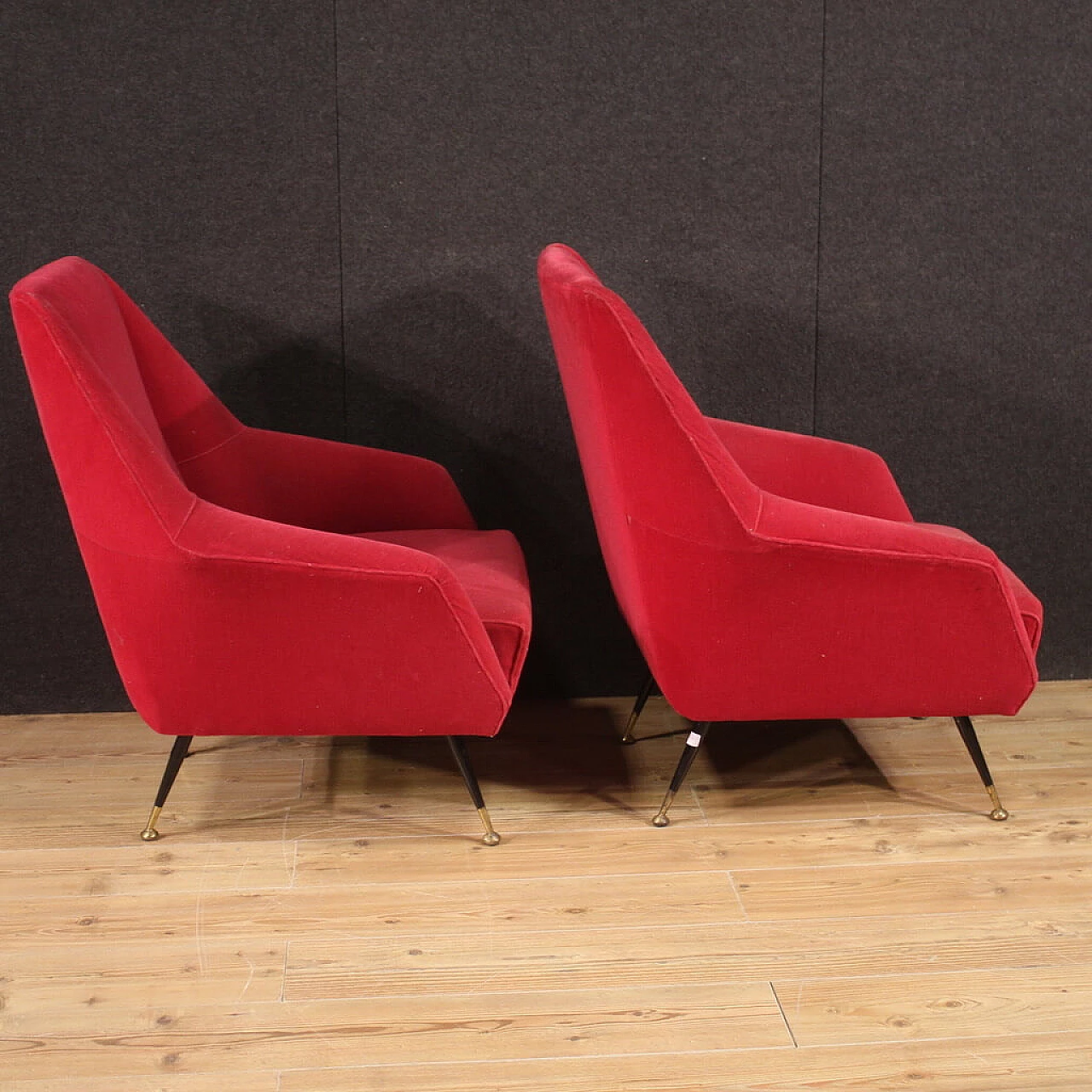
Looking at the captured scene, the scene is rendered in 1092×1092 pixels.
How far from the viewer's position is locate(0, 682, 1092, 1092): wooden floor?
1.76m

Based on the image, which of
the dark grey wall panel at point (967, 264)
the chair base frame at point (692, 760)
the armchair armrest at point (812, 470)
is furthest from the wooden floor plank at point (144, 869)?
the dark grey wall panel at point (967, 264)

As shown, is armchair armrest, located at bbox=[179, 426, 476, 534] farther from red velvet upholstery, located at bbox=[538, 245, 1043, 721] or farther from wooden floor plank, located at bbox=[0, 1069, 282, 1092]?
wooden floor plank, located at bbox=[0, 1069, 282, 1092]

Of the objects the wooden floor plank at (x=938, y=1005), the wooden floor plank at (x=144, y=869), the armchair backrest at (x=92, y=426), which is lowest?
the wooden floor plank at (x=144, y=869)

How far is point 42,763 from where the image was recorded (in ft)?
9.01

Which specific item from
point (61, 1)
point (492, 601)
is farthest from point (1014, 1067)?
point (61, 1)

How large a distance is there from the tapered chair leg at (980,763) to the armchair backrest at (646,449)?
662 mm

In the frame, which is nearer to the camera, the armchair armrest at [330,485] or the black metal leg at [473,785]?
the black metal leg at [473,785]

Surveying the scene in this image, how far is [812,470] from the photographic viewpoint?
279 cm

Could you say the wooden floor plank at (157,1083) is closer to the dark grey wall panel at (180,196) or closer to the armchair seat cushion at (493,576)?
the armchair seat cushion at (493,576)

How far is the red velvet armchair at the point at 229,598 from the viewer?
80.4 inches

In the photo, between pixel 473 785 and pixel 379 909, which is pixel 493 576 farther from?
pixel 379 909

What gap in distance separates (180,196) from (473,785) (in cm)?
151

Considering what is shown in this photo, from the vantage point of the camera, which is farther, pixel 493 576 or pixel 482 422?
pixel 482 422

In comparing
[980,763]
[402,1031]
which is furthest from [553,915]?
[980,763]
